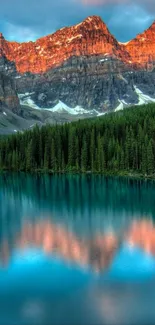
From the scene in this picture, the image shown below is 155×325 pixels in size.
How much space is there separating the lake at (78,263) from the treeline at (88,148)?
48.5 meters

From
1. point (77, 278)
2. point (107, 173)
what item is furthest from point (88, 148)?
point (77, 278)

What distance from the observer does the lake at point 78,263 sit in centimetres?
2488

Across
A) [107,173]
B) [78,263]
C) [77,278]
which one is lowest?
[77,278]

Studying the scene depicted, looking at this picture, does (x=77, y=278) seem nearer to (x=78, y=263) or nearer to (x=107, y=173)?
(x=78, y=263)

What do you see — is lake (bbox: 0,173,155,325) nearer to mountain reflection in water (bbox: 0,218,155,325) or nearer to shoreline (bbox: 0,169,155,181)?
mountain reflection in water (bbox: 0,218,155,325)

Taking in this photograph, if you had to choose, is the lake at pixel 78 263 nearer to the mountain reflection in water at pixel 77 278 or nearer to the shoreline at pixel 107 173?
the mountain reflection in water at pixel 77 278

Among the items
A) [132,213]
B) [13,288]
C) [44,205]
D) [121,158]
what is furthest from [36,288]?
[121,158]

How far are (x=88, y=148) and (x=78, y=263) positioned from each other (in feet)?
321

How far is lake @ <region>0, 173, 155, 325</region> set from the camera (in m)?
24.9

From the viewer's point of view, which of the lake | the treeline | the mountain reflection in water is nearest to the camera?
the mountain reflection in water

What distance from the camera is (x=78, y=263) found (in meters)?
33.0

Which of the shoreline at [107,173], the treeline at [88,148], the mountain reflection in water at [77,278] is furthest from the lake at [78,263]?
Answer: the treeline at [88,148]

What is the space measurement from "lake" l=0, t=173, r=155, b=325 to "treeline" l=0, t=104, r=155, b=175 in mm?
48469

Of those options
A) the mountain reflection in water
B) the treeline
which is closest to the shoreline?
the treeline
